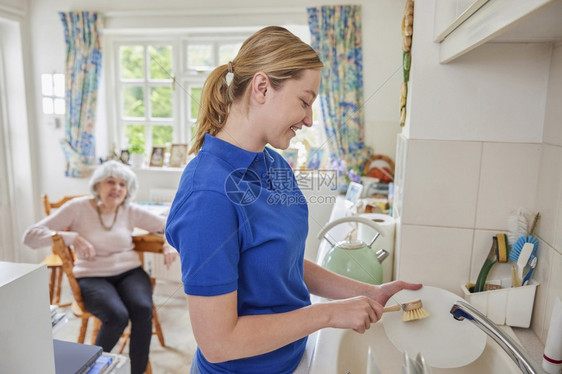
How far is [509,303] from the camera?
102 centimetres

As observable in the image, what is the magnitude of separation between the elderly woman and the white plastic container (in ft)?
5.23

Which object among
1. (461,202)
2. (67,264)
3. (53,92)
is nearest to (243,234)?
(461,202)

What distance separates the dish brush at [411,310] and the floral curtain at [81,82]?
2.97m

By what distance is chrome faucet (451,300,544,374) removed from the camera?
2.17 ft

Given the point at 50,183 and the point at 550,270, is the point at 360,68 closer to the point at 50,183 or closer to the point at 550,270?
the point at 550,270

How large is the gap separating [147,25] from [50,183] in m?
1.49

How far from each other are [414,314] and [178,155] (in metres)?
2.71

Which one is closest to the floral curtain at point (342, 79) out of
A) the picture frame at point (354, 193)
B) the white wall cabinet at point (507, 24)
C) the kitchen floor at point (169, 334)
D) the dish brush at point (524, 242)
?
the picture frame at point (354, 193)

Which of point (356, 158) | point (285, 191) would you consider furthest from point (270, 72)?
point (356, 158)

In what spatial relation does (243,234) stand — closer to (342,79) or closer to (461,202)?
(461,202)

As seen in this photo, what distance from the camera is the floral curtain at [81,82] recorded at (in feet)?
10.4

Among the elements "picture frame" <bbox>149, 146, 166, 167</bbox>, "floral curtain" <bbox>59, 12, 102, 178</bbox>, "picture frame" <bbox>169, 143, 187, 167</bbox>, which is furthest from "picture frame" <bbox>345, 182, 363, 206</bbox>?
"floral curtain" <bbox>59, 12, 102, 178</bbox>

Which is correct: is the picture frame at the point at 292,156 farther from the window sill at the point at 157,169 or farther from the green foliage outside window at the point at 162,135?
the green foliage outside window at the point at 162,135

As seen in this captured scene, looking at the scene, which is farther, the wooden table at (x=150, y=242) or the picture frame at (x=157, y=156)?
the picture frame at (x=157, y=156)
